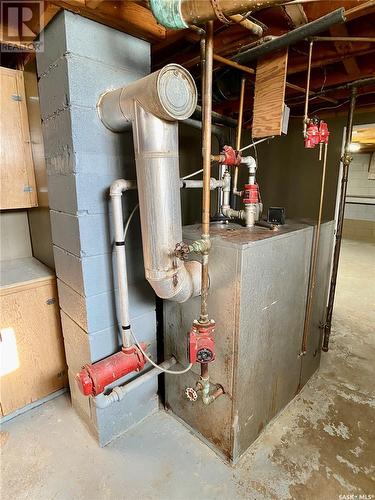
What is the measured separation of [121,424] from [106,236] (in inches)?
46.9

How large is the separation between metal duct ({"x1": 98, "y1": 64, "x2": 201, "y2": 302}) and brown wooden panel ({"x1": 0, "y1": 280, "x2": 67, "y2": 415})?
100 centimetres

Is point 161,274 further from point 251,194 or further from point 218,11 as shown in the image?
point 218,11

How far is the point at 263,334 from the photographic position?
1590mm

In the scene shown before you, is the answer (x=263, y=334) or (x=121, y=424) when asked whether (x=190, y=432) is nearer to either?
(x=121, y=424)

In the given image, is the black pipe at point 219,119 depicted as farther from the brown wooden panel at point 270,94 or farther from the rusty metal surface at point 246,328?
the rusty metal surface at point 246,328

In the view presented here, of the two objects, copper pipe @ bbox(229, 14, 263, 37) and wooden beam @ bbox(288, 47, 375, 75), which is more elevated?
wooden beam @ bbox(288, 47, 375, 75)

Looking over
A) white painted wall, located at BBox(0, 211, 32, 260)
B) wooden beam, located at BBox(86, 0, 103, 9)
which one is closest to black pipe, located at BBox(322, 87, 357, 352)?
wooden beam, located at BBox(86, 0, 103, 9)

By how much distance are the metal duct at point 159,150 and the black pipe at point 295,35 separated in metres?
0.55

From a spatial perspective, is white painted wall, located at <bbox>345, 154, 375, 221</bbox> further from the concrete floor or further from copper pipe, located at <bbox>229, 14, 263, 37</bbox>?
copper pipe, located at <bbox>229, 14, 263, 37</bbox>

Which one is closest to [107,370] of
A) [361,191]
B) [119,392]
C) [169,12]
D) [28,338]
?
[119,392]

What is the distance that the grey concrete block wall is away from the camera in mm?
1314

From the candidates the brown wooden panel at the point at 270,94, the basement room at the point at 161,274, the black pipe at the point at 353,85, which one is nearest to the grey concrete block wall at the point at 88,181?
the basement room at the point at 161,274

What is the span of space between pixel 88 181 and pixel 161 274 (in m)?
0.59

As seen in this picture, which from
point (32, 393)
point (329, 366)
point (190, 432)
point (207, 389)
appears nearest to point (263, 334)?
point (207, 389)
